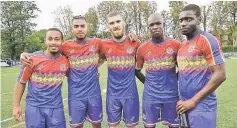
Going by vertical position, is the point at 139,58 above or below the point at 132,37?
below

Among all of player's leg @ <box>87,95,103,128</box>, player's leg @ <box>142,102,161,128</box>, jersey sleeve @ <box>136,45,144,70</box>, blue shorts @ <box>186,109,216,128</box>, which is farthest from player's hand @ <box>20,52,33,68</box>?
blue shorts @ <box>186,109,216,128</box>

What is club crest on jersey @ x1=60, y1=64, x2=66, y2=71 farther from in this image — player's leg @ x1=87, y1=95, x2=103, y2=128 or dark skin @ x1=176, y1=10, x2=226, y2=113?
dark skin @ x1=176, y1=10, x2=226, y2=113

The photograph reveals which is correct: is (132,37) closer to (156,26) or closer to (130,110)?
(156,26)

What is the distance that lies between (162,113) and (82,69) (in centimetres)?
141

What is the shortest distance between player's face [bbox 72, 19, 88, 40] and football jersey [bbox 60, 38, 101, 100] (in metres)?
0.13

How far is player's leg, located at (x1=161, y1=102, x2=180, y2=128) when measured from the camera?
464 centimetres

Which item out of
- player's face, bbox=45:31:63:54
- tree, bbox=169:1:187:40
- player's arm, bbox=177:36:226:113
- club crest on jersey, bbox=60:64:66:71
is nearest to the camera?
player's arm, bbox=177:36:226:113

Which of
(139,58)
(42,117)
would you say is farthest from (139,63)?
(42,117)

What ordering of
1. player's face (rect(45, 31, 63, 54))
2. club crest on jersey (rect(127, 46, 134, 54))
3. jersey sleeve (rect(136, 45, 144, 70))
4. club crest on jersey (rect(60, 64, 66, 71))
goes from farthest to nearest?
club crest on jersey (rect(127, 46, 134, 54))
jersey sleeve (rect(136, 45, 144, 70))
club crest on jersey (rect(60, 64, 66, 71))
player's face (rect(45, 31, 63, 54))

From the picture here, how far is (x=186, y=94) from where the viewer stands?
381 cm

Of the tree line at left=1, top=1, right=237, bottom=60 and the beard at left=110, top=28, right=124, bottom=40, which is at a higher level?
the tree line at left=1, top=1, right=237, bottom=60

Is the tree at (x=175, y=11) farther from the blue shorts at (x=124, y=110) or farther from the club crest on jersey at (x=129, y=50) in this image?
the blue shorts at (x=124, y=110)

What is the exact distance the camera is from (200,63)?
3672 millimetres

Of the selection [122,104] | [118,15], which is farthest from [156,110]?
[118,15]
